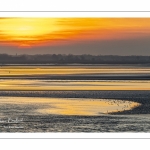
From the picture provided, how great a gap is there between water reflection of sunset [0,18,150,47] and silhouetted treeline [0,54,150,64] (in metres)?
0.28

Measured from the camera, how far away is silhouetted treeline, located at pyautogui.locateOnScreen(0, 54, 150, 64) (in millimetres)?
11773

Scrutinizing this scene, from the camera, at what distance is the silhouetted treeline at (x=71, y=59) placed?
1177 centimetres

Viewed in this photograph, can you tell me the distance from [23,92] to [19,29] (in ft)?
4.10

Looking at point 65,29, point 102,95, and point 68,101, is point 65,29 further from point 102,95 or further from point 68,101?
point 102,95

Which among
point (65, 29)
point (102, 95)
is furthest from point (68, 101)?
point (65, 29)

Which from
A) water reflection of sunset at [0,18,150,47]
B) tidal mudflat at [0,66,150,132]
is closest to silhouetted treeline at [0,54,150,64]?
tidal mudflat at [0,66,150,132]

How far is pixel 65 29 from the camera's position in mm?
11867

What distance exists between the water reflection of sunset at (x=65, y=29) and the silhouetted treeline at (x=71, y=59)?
0.92ft

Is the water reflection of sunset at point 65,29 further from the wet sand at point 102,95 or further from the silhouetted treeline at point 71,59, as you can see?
the wet sand at point 102,95
